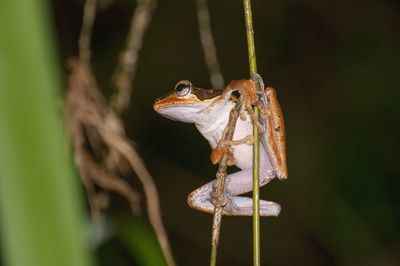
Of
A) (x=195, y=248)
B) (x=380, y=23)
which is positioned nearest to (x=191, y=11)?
(x=380, y=23)

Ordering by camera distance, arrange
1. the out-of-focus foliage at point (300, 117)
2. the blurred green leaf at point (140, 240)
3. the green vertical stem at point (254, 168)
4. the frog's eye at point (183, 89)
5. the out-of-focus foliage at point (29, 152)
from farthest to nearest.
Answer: the out-of-focus foliage at point (300, 117), the frog's eye at point (183, 89), the blurred green leaf at point (140, 240), the green vertical stem at point (254, 168), the out-of-focus foliage at point (29, 152)

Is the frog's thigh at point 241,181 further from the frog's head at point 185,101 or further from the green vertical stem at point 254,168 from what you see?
the green vertical stem at point 254,168

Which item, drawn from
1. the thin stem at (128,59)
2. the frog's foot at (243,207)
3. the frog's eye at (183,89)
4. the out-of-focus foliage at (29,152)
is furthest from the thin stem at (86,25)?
the out-of-focus foliage at (29,152)

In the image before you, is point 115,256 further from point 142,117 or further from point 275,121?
point 275,121

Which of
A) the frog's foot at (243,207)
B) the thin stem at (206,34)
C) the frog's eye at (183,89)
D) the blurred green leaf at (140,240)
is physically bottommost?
the blurred green leaf at (140,240)

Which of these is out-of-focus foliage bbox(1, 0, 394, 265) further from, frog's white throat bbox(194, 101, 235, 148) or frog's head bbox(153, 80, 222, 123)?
frog's head bbox(153, 80, 222, 123)

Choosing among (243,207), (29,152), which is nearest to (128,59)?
(243,207)

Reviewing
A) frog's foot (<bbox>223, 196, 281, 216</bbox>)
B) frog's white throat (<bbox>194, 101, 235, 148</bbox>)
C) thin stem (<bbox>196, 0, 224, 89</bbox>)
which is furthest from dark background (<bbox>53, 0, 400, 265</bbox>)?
frog's white throat (<bbox>194, 101, 235, 148</bbox>)
